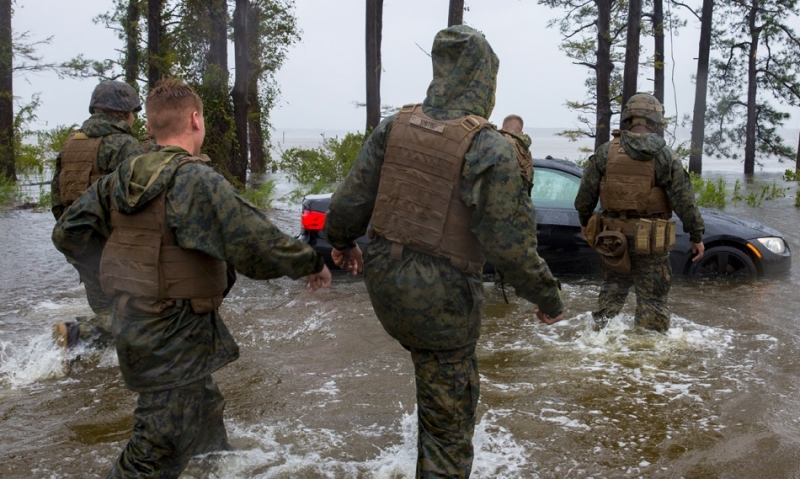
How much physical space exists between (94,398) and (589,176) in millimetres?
4077

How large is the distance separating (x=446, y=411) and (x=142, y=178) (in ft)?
5.31

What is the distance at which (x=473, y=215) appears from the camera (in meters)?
3.07

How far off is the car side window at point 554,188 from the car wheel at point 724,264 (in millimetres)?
1608

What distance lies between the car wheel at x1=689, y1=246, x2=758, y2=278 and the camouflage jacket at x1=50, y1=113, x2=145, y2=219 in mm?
5955

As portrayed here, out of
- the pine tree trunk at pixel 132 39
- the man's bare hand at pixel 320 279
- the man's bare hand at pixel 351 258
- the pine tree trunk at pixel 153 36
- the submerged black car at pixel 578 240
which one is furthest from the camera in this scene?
the pine tree trunk at pixel 132 39

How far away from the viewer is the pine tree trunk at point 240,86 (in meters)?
16.9

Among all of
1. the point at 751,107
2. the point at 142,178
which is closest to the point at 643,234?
the point at 142,178

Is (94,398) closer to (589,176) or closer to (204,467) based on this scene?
(204,467)

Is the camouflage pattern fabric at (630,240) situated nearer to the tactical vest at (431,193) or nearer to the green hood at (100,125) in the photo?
the tactical vest at (431,193)

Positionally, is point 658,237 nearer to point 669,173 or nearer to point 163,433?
point 669,173

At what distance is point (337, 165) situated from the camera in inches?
730

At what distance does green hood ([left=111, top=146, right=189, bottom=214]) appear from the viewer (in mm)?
2893

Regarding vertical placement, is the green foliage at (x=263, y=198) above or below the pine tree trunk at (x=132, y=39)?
below

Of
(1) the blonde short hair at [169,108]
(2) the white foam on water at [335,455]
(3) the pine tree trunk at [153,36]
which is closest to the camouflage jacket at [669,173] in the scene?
(2) the white foam on water at [335,455]
